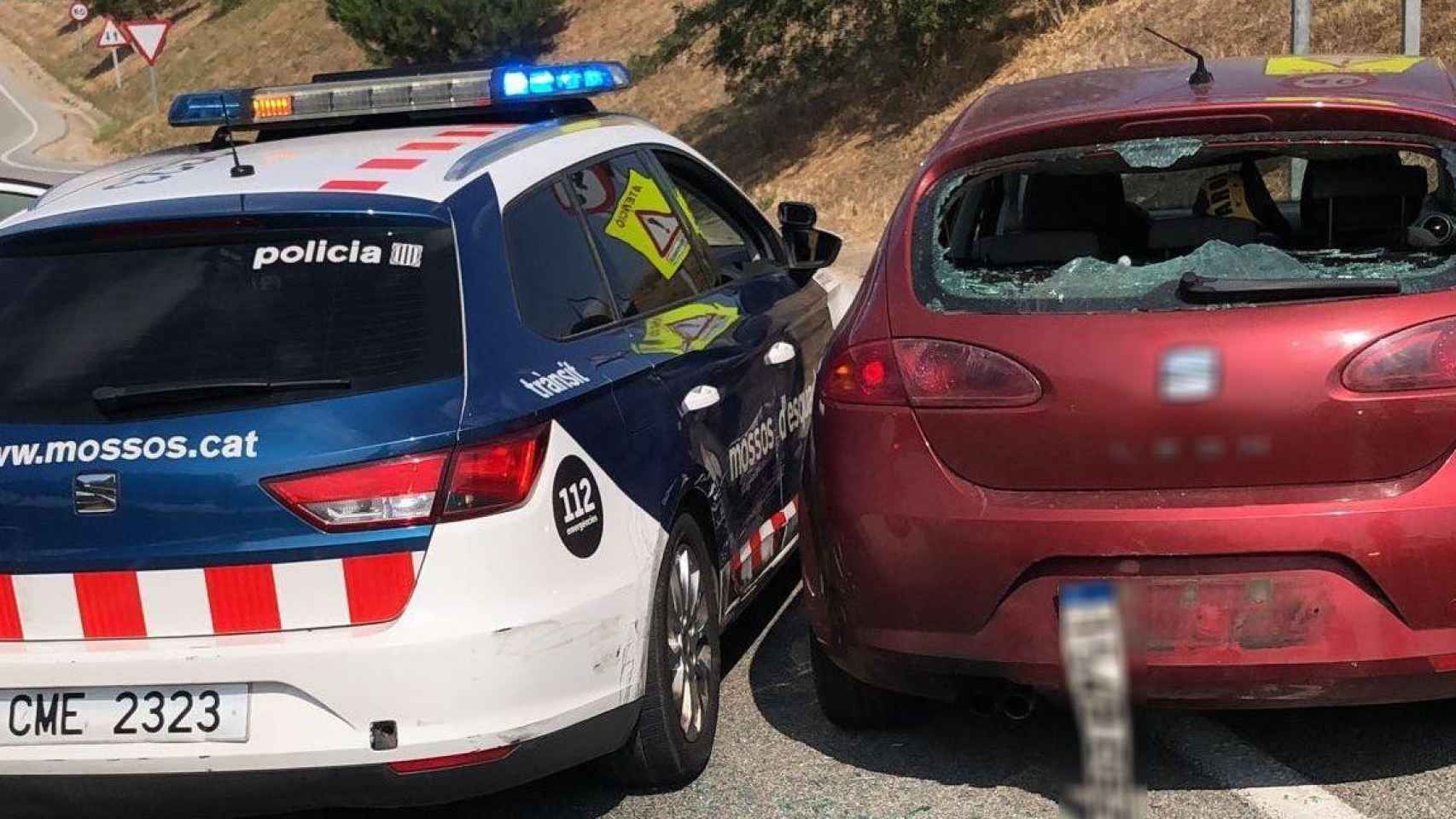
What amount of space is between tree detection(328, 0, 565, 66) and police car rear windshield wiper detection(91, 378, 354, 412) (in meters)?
35.0

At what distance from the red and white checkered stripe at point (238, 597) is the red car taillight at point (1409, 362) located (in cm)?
188

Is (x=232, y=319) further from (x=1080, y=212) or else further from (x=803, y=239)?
(x=803, y=239)

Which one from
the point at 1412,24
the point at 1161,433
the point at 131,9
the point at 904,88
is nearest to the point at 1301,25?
the point at 1412,24

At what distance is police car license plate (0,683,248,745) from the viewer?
339 centimetres

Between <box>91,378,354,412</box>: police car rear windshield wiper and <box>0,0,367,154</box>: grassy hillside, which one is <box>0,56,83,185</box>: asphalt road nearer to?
<box>0,0,367,154</box>: grassy hillside

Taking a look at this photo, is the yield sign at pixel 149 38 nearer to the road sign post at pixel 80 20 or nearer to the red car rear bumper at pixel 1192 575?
the red car rear bumper at pixel 1192 575

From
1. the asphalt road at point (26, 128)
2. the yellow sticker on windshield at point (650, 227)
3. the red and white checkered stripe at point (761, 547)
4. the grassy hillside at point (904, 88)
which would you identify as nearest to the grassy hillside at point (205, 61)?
the asphalt road at point (26, 128)

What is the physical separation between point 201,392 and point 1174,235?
2.29 metres

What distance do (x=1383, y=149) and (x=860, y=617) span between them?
5.03 feet

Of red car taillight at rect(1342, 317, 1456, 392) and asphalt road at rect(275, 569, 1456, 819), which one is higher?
red car taillight at rect(1342, 317, 1456, 392)

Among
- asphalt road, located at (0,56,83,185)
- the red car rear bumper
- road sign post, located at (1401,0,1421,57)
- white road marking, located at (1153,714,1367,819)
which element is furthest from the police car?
asphalt road, located at (0,56,83,185)

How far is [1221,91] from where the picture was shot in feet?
13.5

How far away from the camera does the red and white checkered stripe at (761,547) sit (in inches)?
192

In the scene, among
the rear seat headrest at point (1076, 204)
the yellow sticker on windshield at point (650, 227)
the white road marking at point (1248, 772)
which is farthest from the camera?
the yellow sticker on windshield at point (650, 227)
